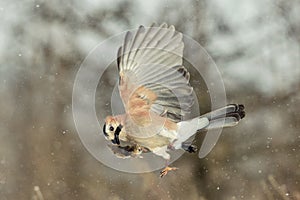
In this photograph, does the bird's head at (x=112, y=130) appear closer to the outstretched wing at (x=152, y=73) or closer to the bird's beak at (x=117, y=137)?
the bird's beak at (x=117, y=137)

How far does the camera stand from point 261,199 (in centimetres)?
281

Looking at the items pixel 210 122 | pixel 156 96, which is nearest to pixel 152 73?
pixel 156 96

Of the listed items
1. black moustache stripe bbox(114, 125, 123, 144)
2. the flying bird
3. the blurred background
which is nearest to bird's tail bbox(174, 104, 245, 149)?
the flying bird

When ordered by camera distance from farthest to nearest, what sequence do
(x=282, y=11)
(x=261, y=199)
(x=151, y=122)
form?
(x=261, y=199), (x=282, y=11), (x=151, y=122)

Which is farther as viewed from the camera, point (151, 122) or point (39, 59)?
point (39, 59)

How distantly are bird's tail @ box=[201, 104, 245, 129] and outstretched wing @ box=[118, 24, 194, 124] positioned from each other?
9cm

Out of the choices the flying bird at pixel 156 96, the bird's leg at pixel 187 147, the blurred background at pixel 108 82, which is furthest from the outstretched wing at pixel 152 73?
the blurred background at pixel 108 82

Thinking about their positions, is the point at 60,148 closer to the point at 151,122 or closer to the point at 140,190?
the point at 140,190

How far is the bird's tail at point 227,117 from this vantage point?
1503 mm

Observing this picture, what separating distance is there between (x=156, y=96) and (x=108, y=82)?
1217 millimetres

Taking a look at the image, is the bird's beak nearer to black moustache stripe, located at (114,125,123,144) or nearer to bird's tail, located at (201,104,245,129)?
black moustache stripe, located at (114,125,123,144)

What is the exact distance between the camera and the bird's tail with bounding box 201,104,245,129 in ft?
4.93

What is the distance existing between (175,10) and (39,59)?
0.73 m

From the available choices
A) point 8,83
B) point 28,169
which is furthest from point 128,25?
point 28,169
